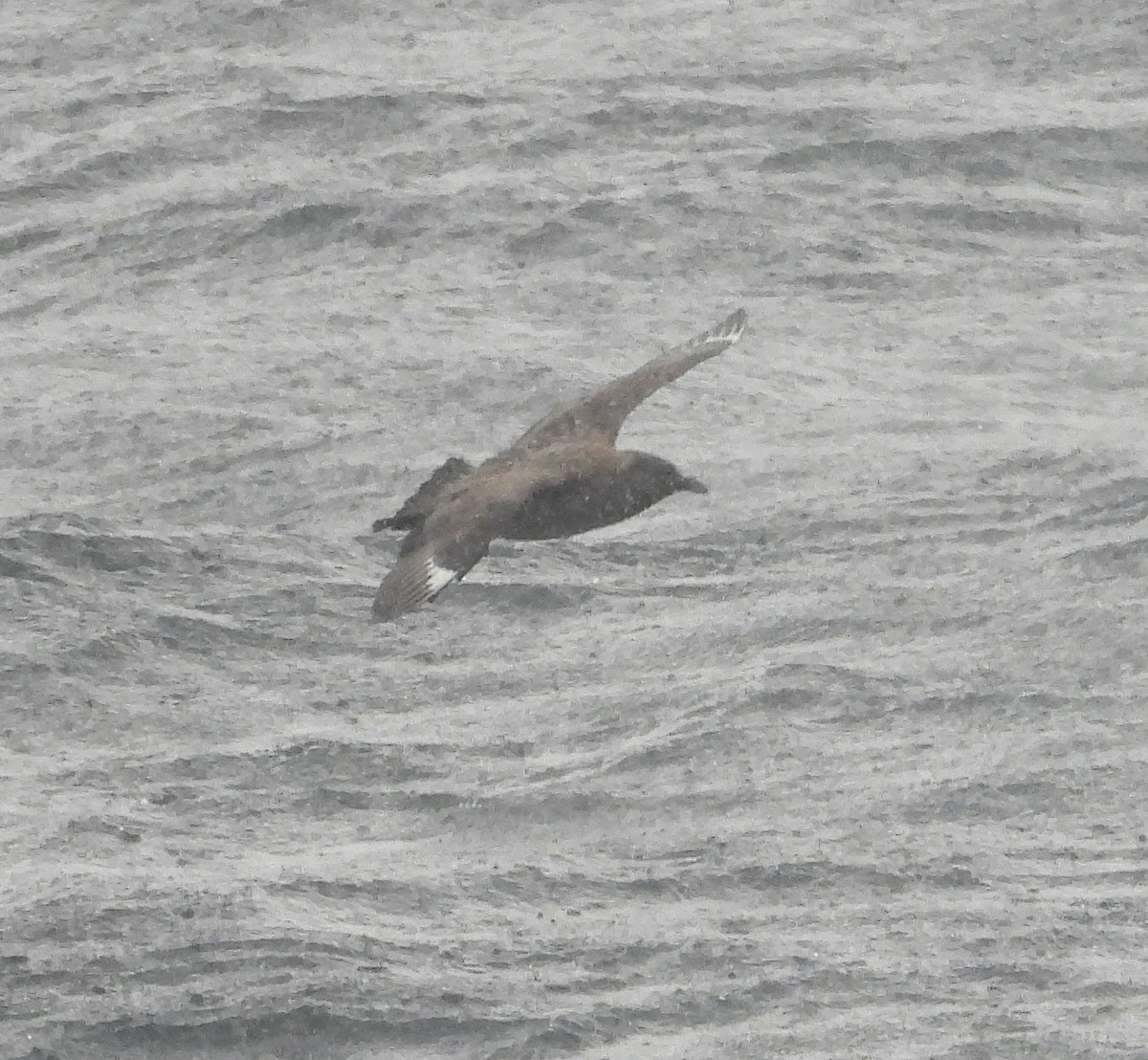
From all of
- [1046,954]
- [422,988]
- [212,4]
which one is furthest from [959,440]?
[212,4]

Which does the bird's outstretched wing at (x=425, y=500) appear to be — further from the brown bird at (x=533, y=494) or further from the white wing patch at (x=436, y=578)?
the white wing patch at (x=436, y=578)

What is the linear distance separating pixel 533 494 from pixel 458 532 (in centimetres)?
42

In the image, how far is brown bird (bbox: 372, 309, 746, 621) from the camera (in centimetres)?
959

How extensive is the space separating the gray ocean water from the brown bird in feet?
5.15

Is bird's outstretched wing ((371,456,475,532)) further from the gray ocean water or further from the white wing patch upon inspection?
the gray ocean water

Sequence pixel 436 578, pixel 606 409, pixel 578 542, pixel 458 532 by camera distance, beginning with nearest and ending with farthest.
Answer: pixel 436 578, pixel 458 532, pixel 606 409, pixel 578 542

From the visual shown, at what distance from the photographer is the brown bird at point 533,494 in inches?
377

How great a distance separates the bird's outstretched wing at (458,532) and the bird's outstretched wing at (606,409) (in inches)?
17.3

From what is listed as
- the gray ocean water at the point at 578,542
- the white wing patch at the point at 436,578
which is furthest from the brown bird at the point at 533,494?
the gray ocean water at the point at 578,542

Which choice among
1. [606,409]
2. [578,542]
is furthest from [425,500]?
[578,542]

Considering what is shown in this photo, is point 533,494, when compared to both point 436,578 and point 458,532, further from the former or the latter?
point 436,578

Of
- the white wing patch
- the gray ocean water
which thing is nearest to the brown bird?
the white wing patch

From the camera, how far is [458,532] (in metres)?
9.73

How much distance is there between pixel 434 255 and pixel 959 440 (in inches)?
132
